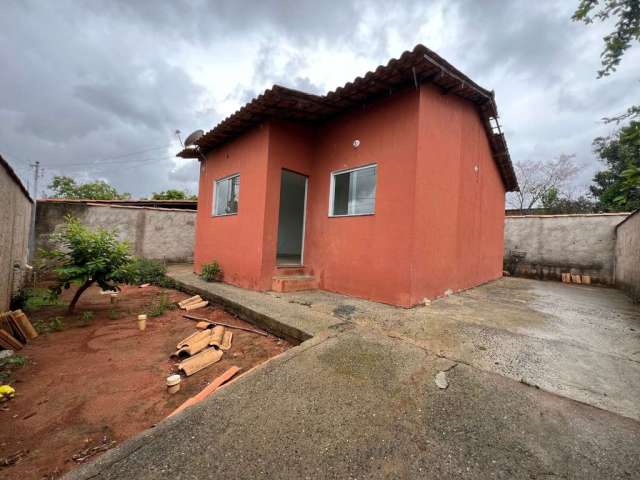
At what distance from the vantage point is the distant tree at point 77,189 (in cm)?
2627

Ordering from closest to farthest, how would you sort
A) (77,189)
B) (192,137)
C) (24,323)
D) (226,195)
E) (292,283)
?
(24,323)
(292,283)
(226,195)
(192,137)
(77,189)

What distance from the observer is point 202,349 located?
3.21 meters

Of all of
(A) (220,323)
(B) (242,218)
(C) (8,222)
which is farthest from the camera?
(B) (242,218)

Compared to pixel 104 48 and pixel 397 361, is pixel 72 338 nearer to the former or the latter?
pixel 397 361

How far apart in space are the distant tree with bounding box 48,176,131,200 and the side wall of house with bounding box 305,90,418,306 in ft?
97.9

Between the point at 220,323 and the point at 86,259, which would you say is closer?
the point at 220,323

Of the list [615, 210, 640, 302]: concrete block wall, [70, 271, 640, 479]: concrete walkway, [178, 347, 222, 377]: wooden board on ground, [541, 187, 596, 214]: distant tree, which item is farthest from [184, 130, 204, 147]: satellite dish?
[541, 187, 596, 214]: distant tree

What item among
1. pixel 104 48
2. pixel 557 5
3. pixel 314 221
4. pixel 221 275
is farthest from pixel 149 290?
pixel 557 5

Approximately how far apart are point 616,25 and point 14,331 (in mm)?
11120

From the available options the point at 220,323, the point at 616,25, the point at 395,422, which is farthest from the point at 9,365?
the point at 616,25

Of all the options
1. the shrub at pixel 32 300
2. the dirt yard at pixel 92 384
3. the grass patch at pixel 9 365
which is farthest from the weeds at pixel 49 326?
the grass patch at pixel 9 365

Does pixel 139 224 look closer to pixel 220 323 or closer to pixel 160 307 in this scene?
pixel 160 307

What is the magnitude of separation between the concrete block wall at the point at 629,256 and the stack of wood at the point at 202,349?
8.19m

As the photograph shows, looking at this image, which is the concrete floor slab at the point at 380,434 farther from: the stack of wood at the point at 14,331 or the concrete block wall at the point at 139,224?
the concrete block wall at the point at 139,224
